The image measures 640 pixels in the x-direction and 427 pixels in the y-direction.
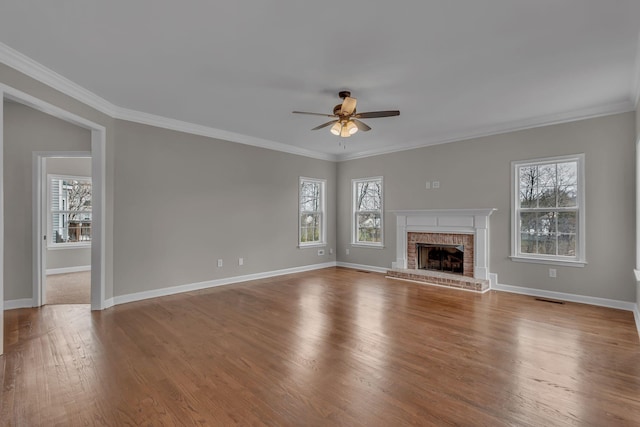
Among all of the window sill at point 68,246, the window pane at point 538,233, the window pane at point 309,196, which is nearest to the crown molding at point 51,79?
the window pane at point 309,196

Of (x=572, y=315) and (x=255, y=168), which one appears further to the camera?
(x=255, y=168)

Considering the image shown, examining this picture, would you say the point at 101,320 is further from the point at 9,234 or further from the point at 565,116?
the point at 565,116

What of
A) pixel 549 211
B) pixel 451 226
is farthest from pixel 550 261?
pixel 451 226

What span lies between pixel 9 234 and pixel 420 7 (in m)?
5.53

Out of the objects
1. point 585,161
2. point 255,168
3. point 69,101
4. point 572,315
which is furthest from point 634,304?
point 69,101

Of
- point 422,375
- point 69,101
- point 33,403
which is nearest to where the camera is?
point 33,403

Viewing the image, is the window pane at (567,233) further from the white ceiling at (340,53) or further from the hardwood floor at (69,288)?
the hardwood floor at (69,288)

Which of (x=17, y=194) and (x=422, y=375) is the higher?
(x=17, y=194)

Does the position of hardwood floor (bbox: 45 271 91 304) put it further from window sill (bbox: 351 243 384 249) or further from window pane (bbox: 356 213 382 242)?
window pane (bbox: 356 213 382 242)

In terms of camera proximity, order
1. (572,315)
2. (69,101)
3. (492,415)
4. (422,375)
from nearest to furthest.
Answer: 1. (492,415)
2. (422,375)
3. (69,101)
4. (572,315)

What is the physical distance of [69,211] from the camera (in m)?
6.82

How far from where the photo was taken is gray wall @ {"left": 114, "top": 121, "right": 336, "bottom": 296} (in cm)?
450

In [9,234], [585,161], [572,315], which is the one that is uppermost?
[585,161]

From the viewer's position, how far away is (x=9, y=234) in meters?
4.18
